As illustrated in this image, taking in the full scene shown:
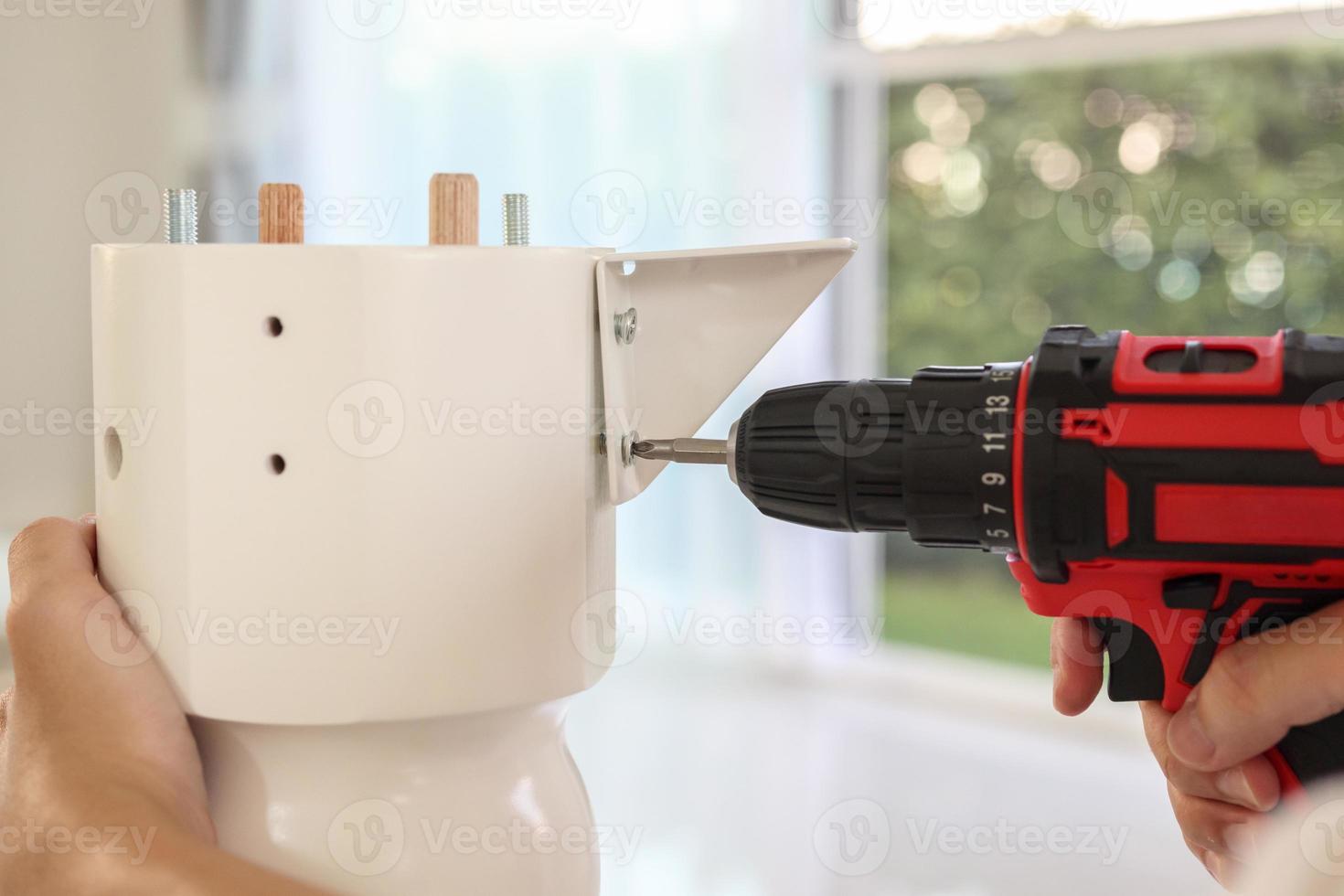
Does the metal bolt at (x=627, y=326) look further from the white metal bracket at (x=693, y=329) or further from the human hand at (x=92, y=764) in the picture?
the human hand at (x=92, y=764)

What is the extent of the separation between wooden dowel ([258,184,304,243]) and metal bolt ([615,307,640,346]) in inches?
6.4

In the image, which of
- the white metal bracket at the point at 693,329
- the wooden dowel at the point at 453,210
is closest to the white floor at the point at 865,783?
the white metal bracket at the point at 693,329

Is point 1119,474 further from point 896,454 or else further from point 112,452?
point 112,452

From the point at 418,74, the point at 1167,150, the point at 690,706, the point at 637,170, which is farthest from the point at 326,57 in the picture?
the point at 1167,150

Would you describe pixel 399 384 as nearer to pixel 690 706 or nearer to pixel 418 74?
pixel 690 706

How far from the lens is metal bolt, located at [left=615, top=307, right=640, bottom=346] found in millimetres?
592

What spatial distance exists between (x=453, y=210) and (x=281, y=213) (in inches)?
3.3

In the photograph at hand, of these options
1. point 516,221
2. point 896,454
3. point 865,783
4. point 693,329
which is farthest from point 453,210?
point 865,783

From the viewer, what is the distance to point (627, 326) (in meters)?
0.60

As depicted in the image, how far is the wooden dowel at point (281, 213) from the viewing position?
0.57 m

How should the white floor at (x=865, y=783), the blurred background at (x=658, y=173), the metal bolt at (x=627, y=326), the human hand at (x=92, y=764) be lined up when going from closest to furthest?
the human hand at (x=92, y=764) → the metal bolt at (x=627, y=326) → the white floor at (x=865, y=783) → the blurred background at (x=658, y=173)

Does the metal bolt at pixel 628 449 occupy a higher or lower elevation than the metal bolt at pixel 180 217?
lower

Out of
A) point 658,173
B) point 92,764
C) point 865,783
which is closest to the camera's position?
point 92,764

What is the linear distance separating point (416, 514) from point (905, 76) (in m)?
2.11
